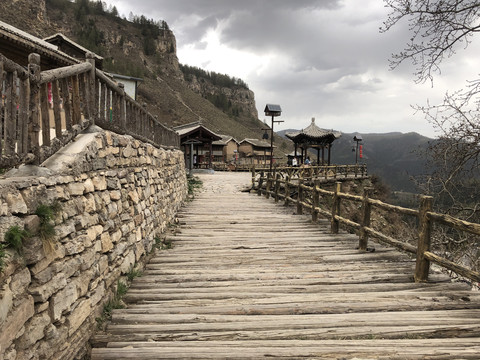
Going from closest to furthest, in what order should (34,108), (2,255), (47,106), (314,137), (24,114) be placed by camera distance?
(2,255)
(24,114)
(34,108)
(47,106)
(314,137)

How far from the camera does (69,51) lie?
61.9 feet

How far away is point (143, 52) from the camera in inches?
3834

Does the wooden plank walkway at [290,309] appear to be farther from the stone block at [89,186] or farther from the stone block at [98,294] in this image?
the stone block at [89,186]

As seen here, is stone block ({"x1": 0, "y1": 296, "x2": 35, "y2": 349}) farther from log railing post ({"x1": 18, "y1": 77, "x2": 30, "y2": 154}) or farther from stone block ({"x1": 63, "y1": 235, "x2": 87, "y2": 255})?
log railing post ({"x1": 18, "y1": 77, "x2": 30, "y2": 154})

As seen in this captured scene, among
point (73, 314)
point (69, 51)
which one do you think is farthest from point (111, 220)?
point (69, 51)

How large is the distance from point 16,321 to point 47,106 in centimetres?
189

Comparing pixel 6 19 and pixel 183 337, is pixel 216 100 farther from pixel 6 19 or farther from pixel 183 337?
pixel 183 337

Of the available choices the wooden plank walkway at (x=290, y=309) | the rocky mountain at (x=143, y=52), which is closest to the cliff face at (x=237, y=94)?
the rocky mountain at (x=143, y=52)

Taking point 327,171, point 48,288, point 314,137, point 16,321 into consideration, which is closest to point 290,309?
point 48,288

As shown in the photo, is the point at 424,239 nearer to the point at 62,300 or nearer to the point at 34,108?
the point at 62,300

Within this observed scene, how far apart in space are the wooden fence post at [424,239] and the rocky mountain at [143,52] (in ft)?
183

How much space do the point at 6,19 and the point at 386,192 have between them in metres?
52.0

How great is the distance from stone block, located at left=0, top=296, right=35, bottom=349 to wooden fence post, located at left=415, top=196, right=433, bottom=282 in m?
4.36

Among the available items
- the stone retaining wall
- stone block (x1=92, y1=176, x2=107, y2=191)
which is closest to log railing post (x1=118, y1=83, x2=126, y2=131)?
the stone retaining wall
